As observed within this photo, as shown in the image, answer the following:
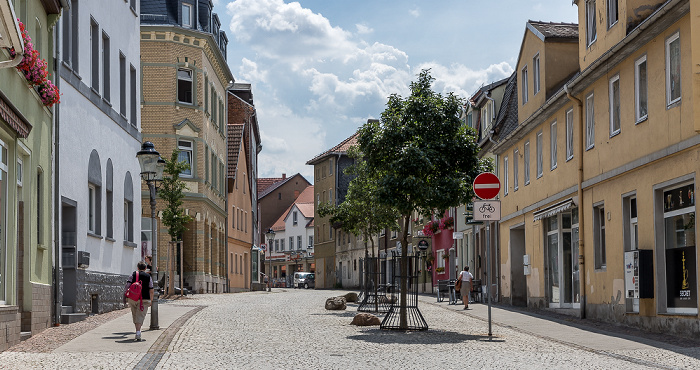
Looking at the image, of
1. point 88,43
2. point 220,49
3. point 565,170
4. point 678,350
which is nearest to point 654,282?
point 678,350

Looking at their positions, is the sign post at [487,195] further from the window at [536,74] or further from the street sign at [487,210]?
the window at [536,74]

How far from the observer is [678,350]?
1434 centimetres

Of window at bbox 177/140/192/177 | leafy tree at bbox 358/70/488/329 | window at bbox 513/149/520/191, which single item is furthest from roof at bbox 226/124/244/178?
leafy tree at bbox 358/70/488/329

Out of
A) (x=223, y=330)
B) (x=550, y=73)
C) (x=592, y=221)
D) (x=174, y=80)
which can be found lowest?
(x=223, y=330)

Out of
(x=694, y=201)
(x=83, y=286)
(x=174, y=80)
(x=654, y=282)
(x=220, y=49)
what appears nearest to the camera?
(x=694, y=201)

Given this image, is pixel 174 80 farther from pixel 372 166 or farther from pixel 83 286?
pixel 372 166

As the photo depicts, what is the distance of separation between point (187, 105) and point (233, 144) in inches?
638

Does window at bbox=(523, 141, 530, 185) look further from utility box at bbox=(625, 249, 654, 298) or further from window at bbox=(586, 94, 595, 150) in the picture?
utility box at bbox=(625, 249, 654, 298)

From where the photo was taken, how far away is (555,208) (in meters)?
26.4

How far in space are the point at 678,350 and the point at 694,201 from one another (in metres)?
3.44

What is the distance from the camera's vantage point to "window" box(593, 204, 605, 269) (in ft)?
75.6

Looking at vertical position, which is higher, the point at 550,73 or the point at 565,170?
Answer: the point at 550,73

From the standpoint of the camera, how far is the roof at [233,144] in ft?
194

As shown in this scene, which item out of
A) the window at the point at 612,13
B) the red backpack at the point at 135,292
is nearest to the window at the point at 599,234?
the window at the point at 612,13
